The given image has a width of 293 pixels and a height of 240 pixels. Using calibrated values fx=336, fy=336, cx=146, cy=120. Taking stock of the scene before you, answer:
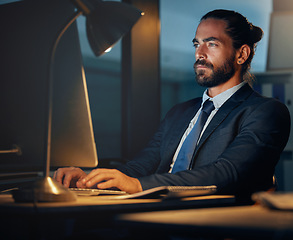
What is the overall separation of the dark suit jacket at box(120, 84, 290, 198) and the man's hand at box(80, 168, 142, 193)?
0.15 feet

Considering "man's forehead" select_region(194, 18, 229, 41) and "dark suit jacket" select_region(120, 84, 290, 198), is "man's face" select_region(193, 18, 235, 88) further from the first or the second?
"dark suit jacket" select_region(120, 84, 290, 198)

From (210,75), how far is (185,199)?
1015 mm

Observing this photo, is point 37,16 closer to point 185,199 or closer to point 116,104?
point 185,199

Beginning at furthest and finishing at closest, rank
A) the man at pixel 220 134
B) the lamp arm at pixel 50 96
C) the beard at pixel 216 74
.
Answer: the beard at pixel 216 74, the man at pixel 220 134, the lamp arm at pixel 50 96

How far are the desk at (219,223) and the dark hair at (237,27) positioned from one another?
1.29 metres

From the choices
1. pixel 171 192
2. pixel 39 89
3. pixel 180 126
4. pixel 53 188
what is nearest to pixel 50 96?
pixel 39 89

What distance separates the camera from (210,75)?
1.73 m

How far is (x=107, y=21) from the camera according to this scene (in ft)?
3.16

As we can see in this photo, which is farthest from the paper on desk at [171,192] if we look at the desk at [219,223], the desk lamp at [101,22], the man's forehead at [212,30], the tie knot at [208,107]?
the man's forehead at [212,30]

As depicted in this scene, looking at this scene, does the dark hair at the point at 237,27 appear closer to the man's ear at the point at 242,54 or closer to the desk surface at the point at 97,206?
the man's ear at the point at 242,54

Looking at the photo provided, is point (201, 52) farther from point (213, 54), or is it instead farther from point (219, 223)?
point (219, 223)

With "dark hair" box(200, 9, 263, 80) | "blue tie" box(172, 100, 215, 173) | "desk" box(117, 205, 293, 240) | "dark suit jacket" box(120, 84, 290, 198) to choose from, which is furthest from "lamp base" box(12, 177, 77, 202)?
"dark hair" box(200, 9, 263, 80)

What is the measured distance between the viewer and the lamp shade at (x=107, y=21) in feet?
3.11

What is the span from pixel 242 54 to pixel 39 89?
1199 millimetres
